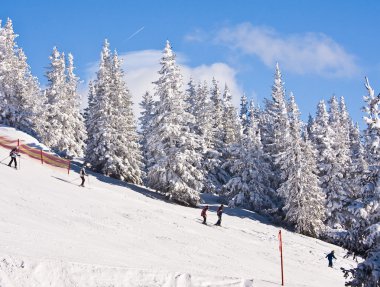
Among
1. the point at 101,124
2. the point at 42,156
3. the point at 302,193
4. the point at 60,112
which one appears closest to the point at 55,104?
the point at 60,112

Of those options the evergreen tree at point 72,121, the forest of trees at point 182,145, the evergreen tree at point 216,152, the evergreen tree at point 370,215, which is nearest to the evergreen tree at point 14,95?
the forest of trees at point 182,145

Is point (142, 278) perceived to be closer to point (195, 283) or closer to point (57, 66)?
point (195, 283)

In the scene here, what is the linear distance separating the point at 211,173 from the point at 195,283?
42.5 m

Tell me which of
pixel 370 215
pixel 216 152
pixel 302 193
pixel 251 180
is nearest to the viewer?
pixel 370 215

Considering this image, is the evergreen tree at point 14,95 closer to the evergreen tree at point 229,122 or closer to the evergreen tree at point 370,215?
the evergreen tree at point 229,122

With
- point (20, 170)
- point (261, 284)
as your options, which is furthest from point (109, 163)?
point (261, 284)

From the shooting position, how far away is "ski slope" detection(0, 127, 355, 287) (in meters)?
13.1

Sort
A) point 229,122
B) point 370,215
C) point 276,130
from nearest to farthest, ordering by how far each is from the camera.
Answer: point 370,215 < point 276,130 < point 229,122

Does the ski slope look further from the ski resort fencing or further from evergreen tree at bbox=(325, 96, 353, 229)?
evergreen tree at bbox=(325, 96, 353, 229)

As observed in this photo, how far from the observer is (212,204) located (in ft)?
154

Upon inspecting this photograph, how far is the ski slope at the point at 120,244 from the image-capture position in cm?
1314

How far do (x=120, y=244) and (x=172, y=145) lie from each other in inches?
907

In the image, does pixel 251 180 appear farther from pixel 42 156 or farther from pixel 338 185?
pixel 42 156

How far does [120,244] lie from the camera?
760 inches
